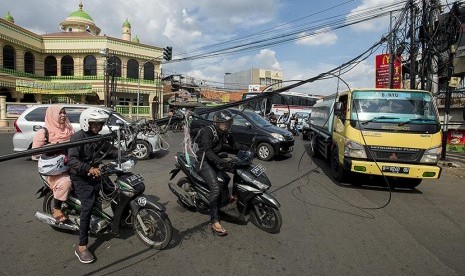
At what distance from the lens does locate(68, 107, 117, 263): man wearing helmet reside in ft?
11.4

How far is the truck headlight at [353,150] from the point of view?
6.54 metres

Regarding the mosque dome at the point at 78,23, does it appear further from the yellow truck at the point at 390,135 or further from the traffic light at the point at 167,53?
the yellow truck at the point at 390,135

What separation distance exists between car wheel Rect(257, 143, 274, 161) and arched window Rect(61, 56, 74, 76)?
3080 centimetres

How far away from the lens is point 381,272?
11.2 ft

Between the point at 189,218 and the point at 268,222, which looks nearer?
the point at 268,222

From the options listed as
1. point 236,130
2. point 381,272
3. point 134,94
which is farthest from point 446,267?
point 134,94

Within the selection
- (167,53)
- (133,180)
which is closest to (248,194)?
(133,180)

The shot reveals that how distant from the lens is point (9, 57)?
1159 inches

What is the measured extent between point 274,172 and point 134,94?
31.4 metres

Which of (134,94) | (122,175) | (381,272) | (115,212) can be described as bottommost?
(381,272)

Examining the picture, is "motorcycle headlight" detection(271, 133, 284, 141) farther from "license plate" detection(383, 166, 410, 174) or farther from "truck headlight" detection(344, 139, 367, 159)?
"license plate" detection(383, 166, 410, 174)

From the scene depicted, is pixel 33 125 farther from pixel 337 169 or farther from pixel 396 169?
pixel 396 169

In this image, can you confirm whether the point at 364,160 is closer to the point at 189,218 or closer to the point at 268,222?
the point at 268,222

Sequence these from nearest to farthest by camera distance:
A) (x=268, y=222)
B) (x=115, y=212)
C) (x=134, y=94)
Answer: (x=115, y=212)
(x=268, y=222)
(x=134, y=94)
